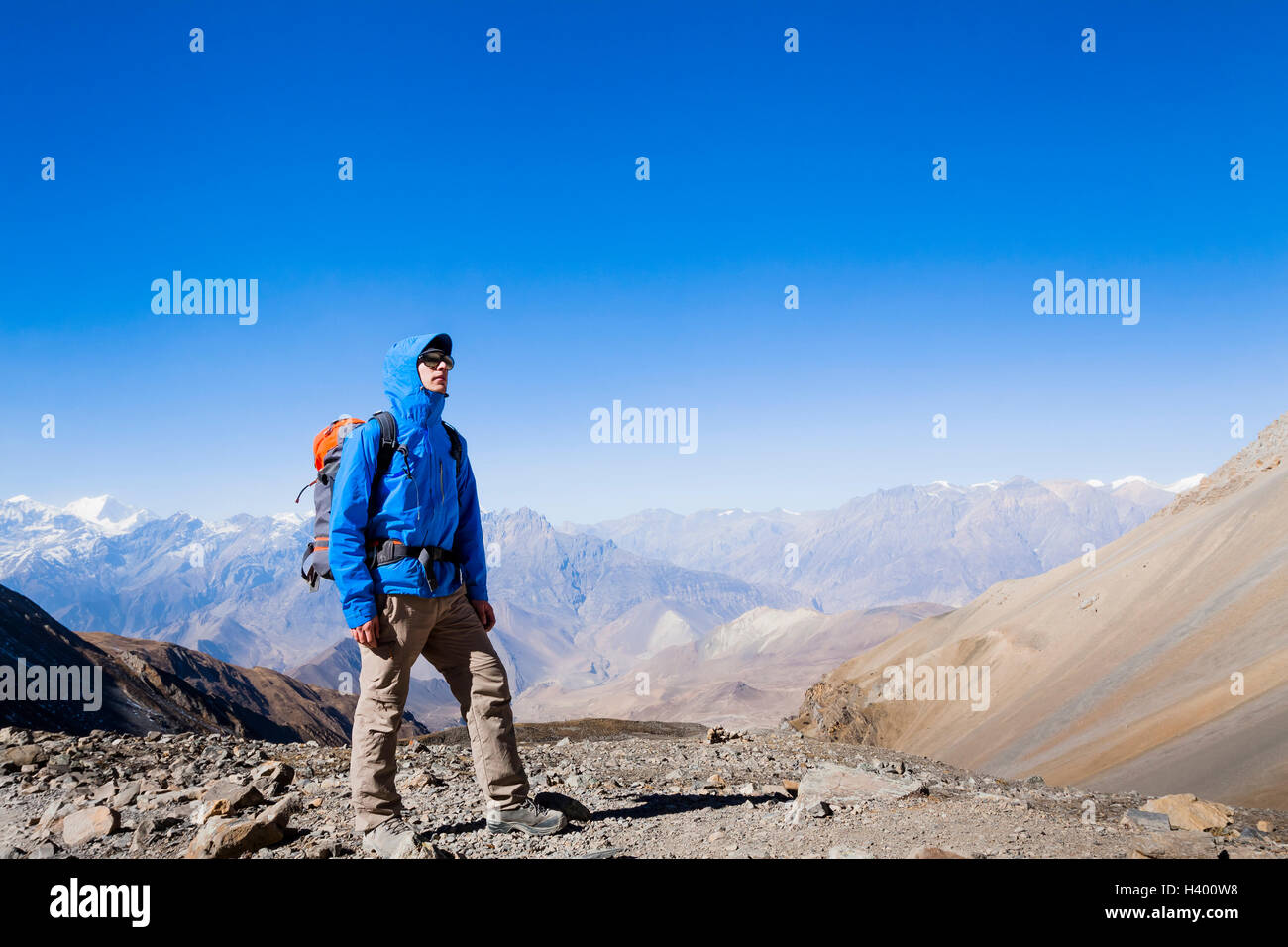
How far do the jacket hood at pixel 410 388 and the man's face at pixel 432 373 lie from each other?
27mm

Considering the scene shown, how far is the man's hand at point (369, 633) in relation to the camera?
15.5ft

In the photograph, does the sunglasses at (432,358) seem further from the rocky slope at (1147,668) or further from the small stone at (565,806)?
the rocky slope at (1147,668)

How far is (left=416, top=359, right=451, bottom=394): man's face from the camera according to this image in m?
5.15

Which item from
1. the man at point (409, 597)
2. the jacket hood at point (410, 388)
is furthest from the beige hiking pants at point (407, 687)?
the jacket hood at point (410, 388)

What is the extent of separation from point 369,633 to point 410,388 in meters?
1.61

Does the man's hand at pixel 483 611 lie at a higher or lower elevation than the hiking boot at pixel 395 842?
higher

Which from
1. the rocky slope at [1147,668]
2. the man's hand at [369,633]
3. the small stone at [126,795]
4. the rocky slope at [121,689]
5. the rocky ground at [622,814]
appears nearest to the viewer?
the man's hand at [369,633]

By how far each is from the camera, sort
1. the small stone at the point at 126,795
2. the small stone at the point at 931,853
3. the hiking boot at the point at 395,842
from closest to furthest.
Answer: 1. the small stone at the point at 931,853
2. the hiking boot at the point at 395,842
3. the small stone at the point at 126,795

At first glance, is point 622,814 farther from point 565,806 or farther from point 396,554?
point 396,554

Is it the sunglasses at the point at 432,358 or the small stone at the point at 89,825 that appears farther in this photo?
the small stone at the point at 89,825

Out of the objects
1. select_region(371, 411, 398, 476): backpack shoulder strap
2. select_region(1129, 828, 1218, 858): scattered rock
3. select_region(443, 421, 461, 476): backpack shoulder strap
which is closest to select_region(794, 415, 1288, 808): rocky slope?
select_region(1129, 828, 1218, 858): scattered rock

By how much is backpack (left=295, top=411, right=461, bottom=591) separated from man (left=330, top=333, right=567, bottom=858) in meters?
0.01
